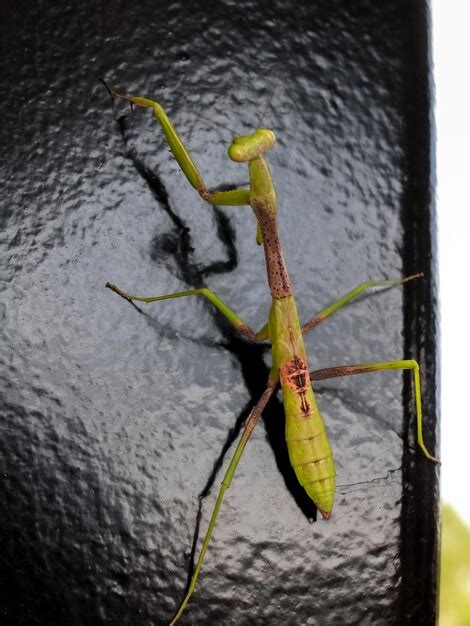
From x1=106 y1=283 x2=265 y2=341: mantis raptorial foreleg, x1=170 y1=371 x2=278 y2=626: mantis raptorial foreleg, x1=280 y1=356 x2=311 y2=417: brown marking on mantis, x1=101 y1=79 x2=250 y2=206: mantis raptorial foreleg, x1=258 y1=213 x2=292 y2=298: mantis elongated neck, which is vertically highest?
x1=101 y1=79 x2=250 y2=206: mantis raptorial foreleg

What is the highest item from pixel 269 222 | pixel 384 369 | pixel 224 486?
pixel 269 222

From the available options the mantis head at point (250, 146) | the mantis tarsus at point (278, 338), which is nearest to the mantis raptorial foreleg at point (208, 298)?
the mantis tarsus at point (278, 338)

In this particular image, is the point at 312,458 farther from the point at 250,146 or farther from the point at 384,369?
the point at 250,146

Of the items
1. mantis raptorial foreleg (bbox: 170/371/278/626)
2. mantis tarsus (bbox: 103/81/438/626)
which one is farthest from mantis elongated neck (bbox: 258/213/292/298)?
mantis raptorial foreleg (bbox: 170/371/278/626)

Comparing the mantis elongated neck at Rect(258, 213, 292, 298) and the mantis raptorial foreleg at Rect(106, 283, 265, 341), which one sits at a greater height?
the mantis elongated neck at Rect(258, 213, 292, 298)

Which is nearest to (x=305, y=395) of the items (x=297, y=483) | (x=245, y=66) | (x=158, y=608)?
(x=297, y=483)

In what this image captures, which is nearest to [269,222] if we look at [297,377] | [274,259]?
[274,259]

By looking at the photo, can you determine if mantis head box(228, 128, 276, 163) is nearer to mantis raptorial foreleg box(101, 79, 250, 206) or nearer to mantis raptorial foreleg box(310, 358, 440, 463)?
mantis raptorial foreleg box(101, 79, 250, 206)
